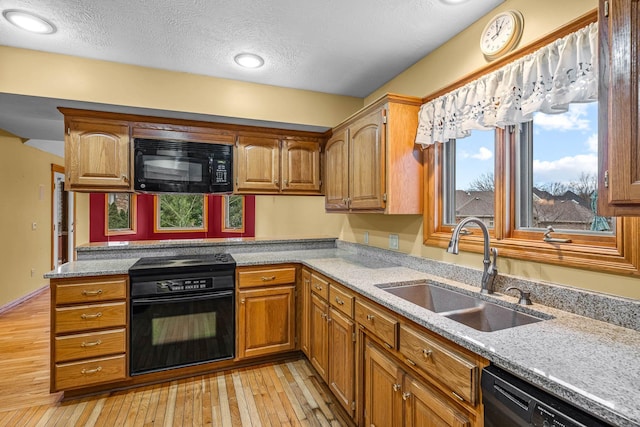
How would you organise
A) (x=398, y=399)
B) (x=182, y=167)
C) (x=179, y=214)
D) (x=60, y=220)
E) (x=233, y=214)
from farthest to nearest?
(x=233, y=214), (x=179, y=214), (x=60, y=220), (x=182, y=167), (x=398, y=399)

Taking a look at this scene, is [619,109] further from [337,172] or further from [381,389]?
[337,172]

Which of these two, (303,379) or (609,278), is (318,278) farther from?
(609,278)

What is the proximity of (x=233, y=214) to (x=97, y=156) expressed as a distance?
3426mm

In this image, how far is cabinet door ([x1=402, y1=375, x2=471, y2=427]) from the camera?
3.85ft

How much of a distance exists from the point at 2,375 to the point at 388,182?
11.0 feet

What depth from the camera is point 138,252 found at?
9.43 feet

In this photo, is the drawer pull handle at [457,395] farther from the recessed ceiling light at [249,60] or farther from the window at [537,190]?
the recessed ceiling light at [249,60]

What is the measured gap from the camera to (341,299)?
2.06 m

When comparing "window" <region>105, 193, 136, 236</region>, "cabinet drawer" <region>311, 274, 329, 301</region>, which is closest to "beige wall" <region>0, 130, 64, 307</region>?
"window" <region>105, 193, 136, 236</region>

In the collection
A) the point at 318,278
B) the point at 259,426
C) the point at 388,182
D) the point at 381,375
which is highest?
the point at 388,182

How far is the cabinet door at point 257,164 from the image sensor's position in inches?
119

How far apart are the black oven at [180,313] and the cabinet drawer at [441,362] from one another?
1622mm

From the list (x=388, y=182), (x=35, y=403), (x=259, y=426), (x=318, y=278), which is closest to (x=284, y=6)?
(x=388, y=182)

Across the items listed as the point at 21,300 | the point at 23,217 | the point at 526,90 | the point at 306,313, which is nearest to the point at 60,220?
the point at 23,217
